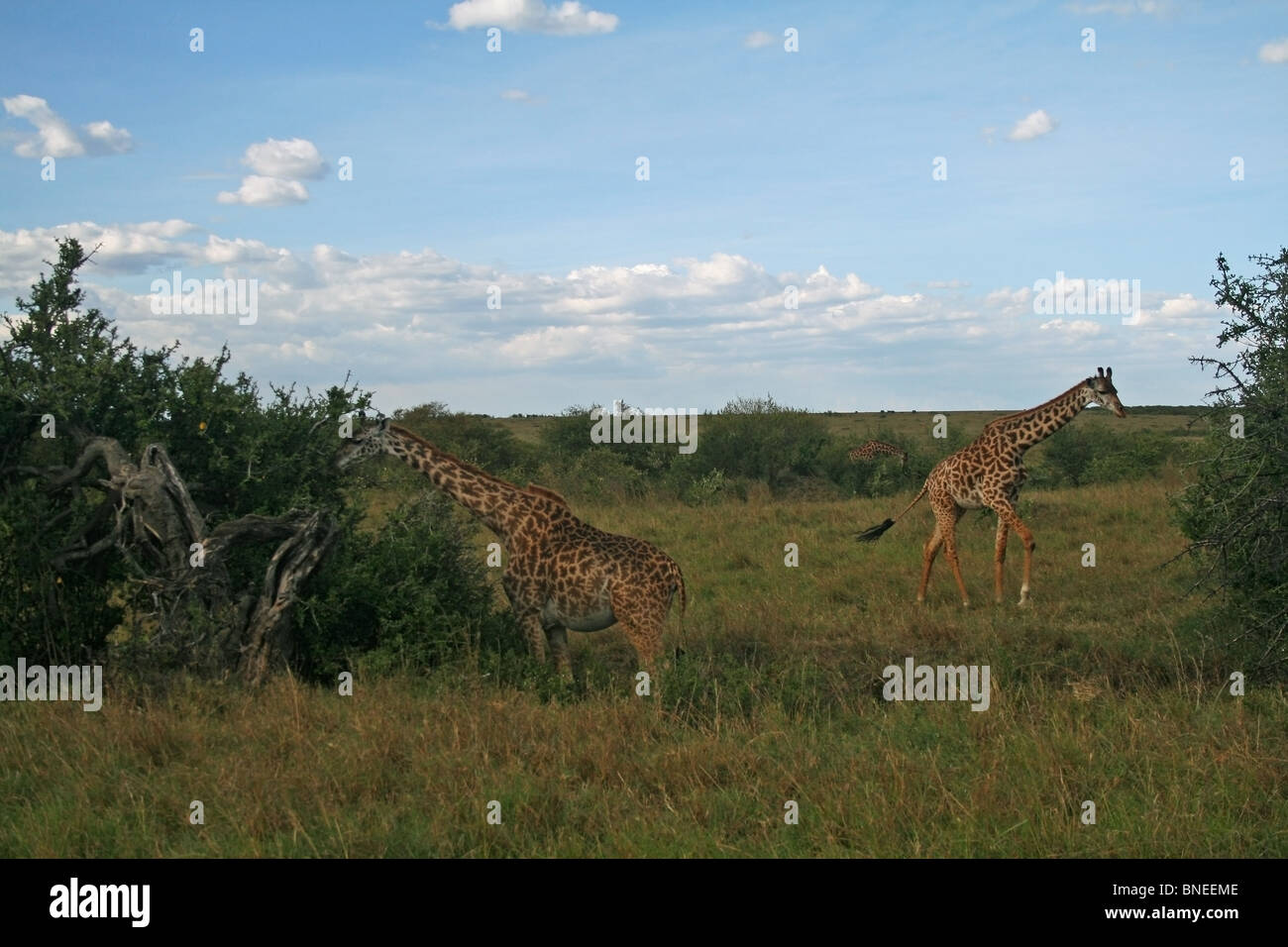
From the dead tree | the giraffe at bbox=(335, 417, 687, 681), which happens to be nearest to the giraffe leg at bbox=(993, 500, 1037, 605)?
the giraffe at bbox=(335, 417, 687, 681)

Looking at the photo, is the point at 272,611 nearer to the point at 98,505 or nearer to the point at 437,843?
the point at 98,505

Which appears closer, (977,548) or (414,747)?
(414,747)

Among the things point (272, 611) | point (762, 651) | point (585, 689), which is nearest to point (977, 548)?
point (762, 651)

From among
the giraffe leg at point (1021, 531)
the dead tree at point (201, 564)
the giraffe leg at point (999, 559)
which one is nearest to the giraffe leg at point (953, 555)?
the giraffe leg at point (999, 559)

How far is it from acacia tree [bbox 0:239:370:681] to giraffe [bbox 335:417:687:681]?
0.74 meters

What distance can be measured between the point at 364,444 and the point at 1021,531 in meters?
7.05

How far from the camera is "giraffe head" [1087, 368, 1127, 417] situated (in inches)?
510

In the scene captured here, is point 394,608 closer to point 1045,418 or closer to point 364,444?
point 364,444

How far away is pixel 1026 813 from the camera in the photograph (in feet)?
17.1

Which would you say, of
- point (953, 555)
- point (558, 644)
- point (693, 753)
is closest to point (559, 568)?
point (558, 644)

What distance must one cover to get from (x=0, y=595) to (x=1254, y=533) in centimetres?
909
